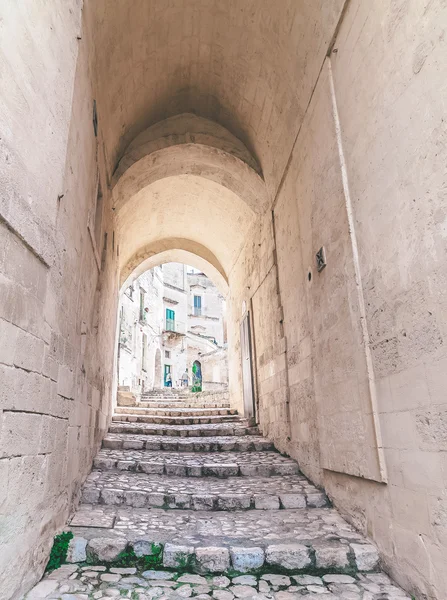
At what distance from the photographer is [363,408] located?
3010 millimetres

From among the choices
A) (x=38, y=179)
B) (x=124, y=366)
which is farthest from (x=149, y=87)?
A: (x=124, y=366)

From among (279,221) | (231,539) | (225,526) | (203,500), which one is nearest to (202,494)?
(203,500)

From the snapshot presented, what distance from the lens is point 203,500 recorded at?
377 centimetres

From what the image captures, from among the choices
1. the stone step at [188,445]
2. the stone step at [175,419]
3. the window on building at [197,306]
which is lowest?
the stone step at [188,445]

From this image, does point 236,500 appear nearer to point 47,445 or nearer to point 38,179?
point 47,445

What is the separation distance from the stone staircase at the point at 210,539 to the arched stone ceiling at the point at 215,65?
157 inches

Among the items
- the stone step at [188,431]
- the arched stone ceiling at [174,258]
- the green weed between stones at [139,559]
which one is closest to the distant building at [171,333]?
the arched stone ceiling at [174,258]

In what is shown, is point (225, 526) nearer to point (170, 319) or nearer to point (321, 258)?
point (321, 258)

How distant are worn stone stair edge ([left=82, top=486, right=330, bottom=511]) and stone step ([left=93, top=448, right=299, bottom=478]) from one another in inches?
28.9

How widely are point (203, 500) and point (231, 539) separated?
0.78m

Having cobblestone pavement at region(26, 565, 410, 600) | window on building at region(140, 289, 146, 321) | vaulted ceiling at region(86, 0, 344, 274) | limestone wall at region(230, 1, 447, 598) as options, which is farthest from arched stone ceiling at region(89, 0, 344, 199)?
window on building at region(140, 289, 146, 321)

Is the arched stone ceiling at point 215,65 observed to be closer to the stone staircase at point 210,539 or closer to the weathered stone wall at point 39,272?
the weathered stone wall at point 39,272

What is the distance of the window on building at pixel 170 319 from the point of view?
1152 inches

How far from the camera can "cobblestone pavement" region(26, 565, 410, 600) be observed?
7.86 feet
